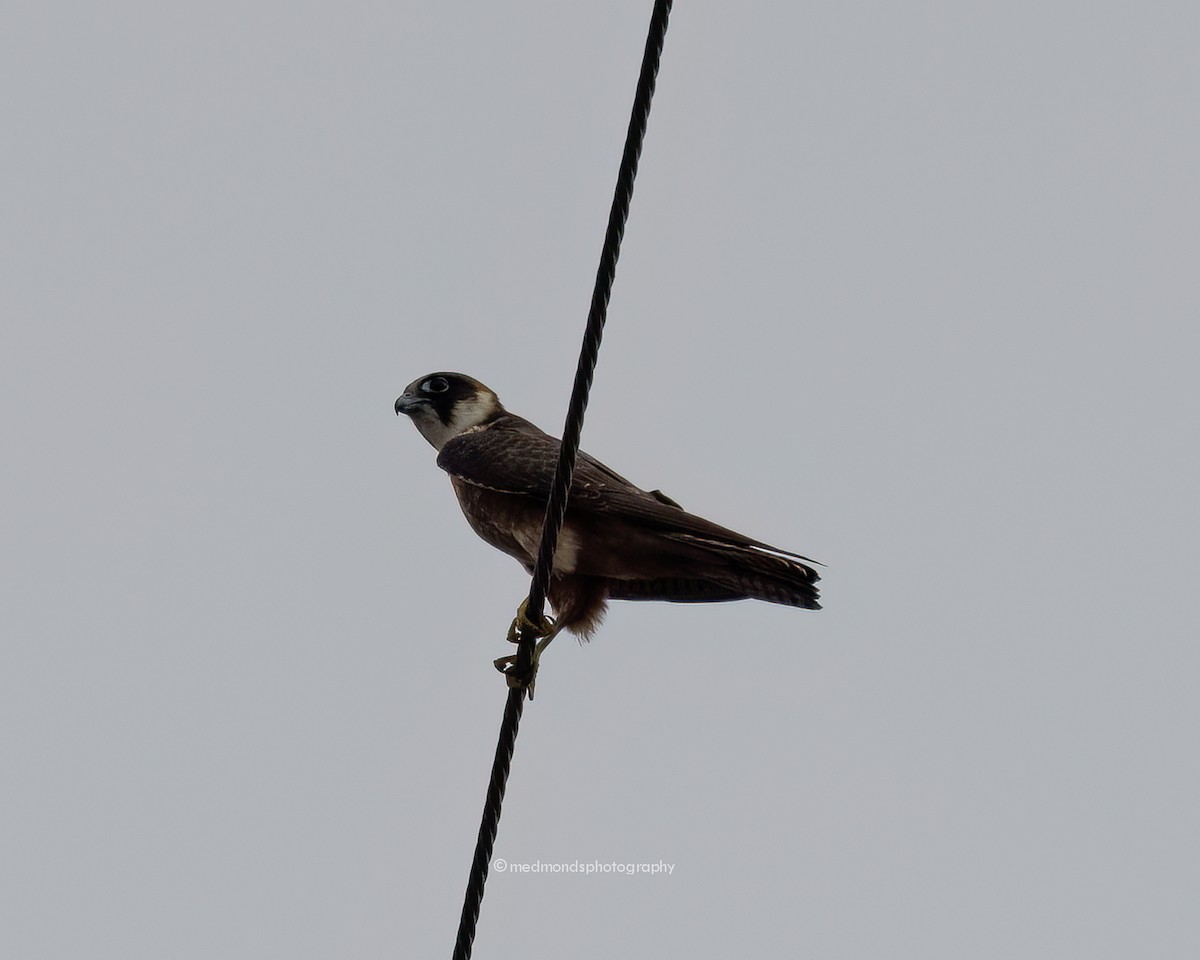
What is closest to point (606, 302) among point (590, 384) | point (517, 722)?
point (590, 384)

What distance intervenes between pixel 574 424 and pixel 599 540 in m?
1.76

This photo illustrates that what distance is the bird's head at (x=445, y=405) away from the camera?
6.61 metres

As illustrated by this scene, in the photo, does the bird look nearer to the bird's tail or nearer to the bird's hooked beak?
the bird's tail

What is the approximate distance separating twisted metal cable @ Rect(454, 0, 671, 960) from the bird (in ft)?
3.43

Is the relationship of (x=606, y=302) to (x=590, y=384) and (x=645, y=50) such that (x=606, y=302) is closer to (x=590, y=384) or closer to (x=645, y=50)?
(x=590, y=384)

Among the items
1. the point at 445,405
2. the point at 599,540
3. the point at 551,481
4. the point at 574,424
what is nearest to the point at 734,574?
the point at 599,540

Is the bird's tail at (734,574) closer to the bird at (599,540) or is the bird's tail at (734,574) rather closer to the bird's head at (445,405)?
the bird at (599,540)

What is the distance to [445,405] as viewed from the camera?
21.9 feet

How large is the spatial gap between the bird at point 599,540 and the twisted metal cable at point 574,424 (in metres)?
1.05

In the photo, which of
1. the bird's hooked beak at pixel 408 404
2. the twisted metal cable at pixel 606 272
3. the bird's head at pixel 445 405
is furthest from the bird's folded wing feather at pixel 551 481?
the twisted metal cable at pixel 606 272

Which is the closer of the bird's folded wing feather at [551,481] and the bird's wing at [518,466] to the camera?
the bird's folded wing feather at [551,481]

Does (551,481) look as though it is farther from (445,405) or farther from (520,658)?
(445,405)

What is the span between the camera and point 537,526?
529 cm

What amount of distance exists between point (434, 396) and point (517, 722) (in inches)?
122
